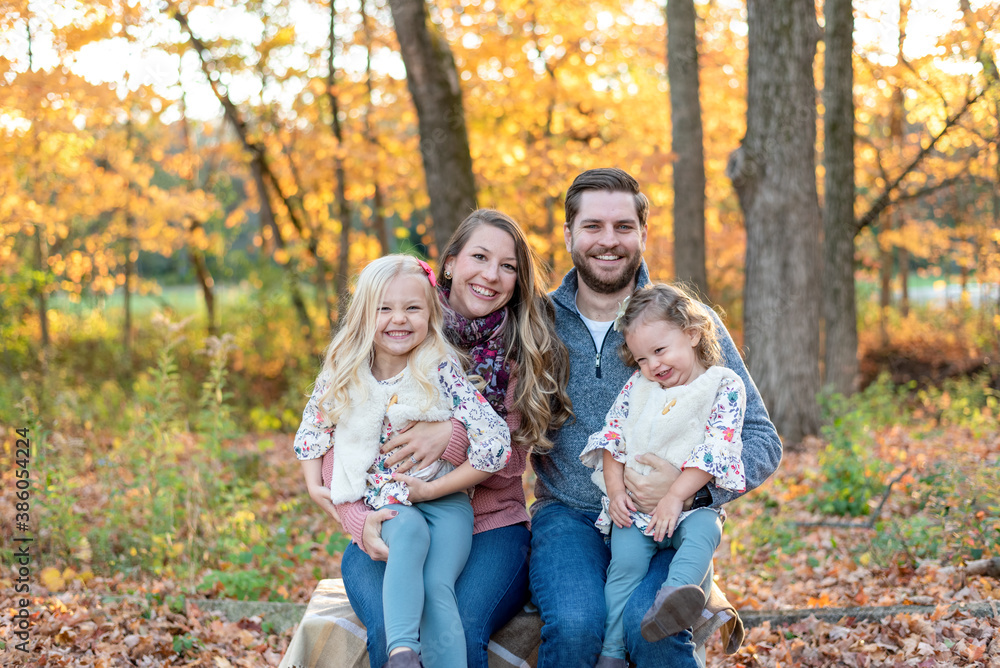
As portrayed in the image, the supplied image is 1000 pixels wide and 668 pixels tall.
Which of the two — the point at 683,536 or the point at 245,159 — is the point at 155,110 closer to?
the point at 245,159

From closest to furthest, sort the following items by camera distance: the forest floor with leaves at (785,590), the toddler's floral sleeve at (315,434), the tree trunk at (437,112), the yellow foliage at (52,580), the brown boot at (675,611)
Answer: the brown boot at (675,611) < the toddler's floral sleeve at (315,434) < the forest floor with leaves at (785,590) < the yellow foliage at (52,580) < the tree trunk at (437,112)

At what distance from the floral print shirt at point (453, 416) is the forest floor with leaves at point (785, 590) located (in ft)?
3.68

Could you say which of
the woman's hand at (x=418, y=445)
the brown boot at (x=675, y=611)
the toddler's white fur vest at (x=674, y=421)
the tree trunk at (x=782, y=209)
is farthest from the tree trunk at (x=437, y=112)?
the brown boot at (x=675, y=611)

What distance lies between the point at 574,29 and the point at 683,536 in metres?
8.76

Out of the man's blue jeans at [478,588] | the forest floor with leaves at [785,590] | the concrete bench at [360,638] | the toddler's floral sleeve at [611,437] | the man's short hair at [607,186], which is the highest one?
the man's short hair at [607,186]

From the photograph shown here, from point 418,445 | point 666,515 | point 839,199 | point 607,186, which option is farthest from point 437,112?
point 839,199

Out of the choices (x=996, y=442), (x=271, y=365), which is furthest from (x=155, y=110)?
(x=996, y=442)

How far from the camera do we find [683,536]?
2.77 meters

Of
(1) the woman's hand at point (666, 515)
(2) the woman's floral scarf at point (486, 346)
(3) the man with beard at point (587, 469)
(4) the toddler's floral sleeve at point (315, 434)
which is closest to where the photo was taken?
(3) the man with beard at point (587, 469)

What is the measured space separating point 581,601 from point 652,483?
19.6 inches

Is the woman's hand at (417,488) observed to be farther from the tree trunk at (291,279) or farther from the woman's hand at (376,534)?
the tree trunk at (291,279)

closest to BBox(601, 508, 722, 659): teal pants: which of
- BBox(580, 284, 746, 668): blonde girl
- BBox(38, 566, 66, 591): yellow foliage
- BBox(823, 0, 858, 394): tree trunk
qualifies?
BBox(580, 284, 746, 668): blonde girl

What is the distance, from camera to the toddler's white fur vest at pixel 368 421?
288 cm

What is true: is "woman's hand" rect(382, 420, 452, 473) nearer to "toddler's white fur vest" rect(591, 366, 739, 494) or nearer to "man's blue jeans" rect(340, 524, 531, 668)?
"man's blue jeans" rect(340, 524, 531, 668)
